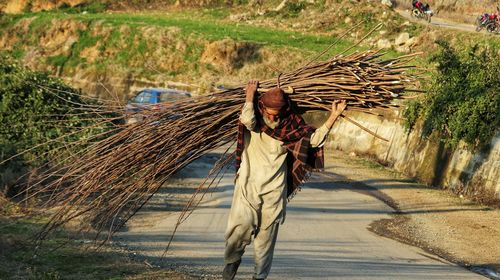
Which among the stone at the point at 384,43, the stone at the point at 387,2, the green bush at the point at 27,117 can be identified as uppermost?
the stone at the point at 387,2

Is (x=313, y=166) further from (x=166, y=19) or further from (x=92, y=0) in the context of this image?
(x=92, y=0)

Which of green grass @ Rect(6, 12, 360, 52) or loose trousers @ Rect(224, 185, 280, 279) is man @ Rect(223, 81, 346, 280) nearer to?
loose trousers @ Rect(224, 185, 280, 279)

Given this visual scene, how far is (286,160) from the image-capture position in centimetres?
640

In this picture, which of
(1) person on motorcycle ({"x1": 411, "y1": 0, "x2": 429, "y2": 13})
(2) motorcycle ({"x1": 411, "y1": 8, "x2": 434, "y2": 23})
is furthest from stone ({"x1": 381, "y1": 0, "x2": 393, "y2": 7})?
(2) motorcycle ({"x1": 411, "y1": 8, "x2": 434, "y2": 23})

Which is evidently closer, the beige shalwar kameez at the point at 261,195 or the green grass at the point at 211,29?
the beige shalwar kameez at the point at 261,195

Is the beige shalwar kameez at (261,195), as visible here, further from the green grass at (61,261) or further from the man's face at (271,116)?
the green grass at (61,261)

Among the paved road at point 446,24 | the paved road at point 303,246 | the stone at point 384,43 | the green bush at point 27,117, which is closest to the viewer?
the paved road at point 303,246

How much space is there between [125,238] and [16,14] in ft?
118

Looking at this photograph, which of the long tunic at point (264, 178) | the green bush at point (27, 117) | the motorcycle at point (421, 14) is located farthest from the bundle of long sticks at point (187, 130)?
the motorcycle at point (421, 14)

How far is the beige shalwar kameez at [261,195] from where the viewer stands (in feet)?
20.7

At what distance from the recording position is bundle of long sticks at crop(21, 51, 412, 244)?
21.0 feet

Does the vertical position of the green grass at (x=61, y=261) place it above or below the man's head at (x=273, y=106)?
below

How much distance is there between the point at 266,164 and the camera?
248 inches

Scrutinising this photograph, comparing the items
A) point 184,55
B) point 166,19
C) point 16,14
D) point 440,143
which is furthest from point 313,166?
point 16,14
